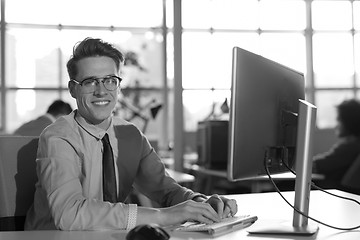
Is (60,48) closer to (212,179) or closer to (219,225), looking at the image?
(212,179)

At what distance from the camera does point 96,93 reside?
182cm

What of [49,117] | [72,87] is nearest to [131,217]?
[72,87]

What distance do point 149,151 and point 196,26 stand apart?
6447mm

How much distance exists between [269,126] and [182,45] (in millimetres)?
6857

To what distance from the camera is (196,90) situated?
8.28m

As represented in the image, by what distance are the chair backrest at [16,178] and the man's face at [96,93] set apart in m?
0.27

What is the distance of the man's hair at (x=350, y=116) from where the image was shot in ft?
13.9

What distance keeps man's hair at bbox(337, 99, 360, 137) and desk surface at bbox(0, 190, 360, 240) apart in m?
2.08

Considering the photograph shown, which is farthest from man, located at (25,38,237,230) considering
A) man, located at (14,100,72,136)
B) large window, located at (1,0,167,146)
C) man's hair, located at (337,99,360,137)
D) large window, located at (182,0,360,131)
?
large window, located at (182,0,360,131)

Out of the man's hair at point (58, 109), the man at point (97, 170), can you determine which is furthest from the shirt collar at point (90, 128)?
the man's hair at point (58, 109)

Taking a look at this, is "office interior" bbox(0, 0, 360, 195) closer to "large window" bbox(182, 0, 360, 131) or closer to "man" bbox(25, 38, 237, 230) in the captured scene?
"large window" bbox(182, 0, 360, 131)

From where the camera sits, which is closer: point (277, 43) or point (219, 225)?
point (219, 225)

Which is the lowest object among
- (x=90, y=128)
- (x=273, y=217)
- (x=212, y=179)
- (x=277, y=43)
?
(x=212, y=179)

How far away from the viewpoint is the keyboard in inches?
56.8
